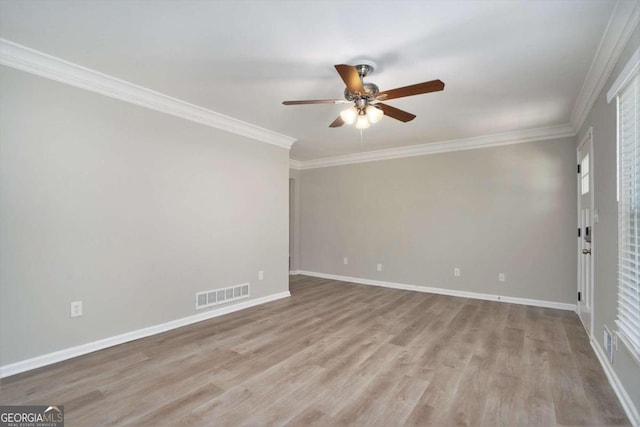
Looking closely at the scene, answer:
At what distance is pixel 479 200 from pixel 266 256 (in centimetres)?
326

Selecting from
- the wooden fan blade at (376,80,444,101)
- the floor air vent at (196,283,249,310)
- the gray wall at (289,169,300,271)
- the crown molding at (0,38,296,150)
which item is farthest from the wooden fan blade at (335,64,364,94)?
the gray wall at (289,169,300,271)

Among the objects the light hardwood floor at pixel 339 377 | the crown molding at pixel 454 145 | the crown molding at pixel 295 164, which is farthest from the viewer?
the crown molding at pixel 295 164

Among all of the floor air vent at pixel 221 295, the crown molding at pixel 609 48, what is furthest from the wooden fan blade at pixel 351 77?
the floor air vent at pixel 221 295

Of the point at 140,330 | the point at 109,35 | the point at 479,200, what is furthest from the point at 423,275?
the point at 109,35

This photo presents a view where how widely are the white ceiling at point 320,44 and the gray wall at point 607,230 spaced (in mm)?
389

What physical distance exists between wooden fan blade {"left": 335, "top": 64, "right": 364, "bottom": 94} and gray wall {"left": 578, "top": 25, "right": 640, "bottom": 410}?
5.09 feet

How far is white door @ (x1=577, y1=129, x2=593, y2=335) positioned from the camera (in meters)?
3.05

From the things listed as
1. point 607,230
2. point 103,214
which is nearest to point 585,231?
Answer: point 607,230

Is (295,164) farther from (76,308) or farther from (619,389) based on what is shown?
(619,389)

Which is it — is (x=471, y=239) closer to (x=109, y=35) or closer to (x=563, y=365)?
(x=563, y=365)

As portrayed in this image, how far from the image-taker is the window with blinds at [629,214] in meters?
1.77

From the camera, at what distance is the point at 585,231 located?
134 inches

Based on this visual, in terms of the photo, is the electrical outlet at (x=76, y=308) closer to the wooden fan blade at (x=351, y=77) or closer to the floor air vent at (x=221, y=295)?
the floor air vent at (x=221, y=295)

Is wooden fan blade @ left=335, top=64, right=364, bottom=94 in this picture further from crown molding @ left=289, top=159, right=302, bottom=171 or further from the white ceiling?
crown molding @ left=289, top=159, right=302, bottom=171
